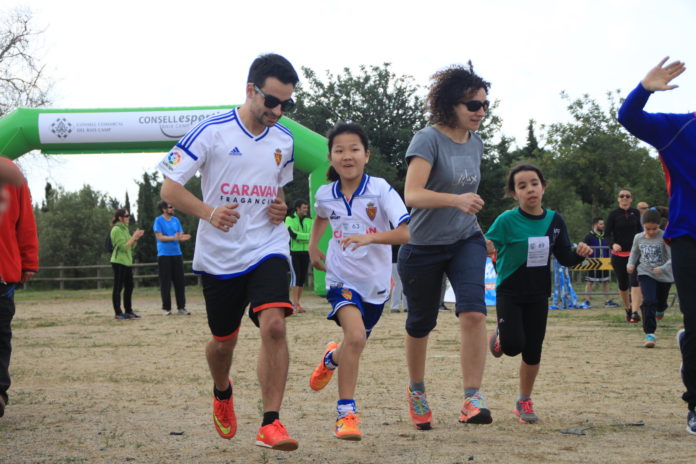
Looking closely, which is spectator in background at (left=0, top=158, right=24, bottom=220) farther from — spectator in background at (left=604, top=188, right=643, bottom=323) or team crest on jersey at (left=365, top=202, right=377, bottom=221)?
spectator in background at (left=604, top=188, right=643, bottom=323)

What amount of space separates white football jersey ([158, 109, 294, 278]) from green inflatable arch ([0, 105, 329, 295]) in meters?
12.3

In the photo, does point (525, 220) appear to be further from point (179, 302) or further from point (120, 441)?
point (179, 302)

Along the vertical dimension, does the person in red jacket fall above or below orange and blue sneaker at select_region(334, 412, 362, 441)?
above

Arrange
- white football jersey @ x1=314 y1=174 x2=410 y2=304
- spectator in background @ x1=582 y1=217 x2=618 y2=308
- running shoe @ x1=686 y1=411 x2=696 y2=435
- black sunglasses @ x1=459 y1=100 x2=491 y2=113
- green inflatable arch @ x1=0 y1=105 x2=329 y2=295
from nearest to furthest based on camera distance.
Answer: running shoe @ x1=686 y1=411 x2=696 y2=435 → white football jersey @ x1=314 y1=174 x2=410 y2=304 → black sunglasses @ x1=459 y1=100 x2=491 y2=113 → green inflatable arch @ x1=0 y1=105 x2=329 y2=295 → spectator in background @ x1=582 y1=217 x2=618 y2=308

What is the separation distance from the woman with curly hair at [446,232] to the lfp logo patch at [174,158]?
144 cm

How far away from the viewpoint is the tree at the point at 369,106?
4500 centimetres

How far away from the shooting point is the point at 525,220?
5.97 metres

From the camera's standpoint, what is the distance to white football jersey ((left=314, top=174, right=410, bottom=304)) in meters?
5.26

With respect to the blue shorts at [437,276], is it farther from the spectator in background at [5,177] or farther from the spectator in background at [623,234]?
the spectator in background at [623,234]

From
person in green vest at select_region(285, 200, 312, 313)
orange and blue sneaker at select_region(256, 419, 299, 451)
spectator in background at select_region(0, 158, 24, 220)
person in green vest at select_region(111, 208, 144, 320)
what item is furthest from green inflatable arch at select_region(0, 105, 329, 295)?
spectator in background at select_region(0, 158, 24, 220)

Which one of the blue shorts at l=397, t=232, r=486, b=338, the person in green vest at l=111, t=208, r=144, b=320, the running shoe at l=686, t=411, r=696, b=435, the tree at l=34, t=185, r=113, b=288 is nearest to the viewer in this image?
the running shoe at l=686, t=411, r=696, b=435

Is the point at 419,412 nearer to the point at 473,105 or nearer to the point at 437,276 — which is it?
the point at 437,276

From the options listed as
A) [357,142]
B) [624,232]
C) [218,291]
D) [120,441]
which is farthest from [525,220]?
[624,232]

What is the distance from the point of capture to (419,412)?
18.0 feet
